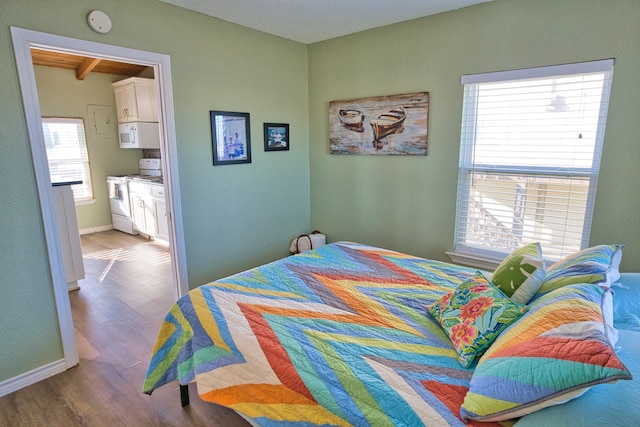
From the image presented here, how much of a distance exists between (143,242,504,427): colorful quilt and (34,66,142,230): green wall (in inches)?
195

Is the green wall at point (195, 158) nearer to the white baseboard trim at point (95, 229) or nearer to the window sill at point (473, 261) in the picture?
the window sill at point (473, 261)

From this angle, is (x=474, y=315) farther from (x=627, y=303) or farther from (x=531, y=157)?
(x=531, y=157)

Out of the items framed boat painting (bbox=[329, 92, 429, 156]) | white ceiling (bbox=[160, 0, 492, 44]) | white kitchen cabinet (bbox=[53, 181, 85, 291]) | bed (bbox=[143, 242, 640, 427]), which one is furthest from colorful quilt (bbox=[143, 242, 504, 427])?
white kitchen cabinet (bbox=[53, 181, 85, 291])

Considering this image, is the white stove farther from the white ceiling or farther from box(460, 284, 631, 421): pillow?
box(460, 284, 631, 421): pillow

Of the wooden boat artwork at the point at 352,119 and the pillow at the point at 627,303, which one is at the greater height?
the wooden boat artwork at the point at 352,119

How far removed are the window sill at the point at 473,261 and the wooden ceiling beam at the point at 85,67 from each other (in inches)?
205

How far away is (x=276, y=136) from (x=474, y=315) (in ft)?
9.02

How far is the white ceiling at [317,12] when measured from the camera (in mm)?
2771

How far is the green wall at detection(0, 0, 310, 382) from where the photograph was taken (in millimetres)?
2186

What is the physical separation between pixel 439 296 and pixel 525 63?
1.87m

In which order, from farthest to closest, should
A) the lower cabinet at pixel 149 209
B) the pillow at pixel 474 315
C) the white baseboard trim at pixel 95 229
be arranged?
the white baseboard trim at pixel 95 229 < the lower cabinet at pixel 149 209 < the pillow at pixel 474 315

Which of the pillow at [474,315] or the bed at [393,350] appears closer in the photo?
the bed at [393,350]

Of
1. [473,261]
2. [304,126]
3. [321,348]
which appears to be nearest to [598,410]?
[321,348]

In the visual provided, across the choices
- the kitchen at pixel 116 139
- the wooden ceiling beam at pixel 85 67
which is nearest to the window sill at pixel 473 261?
the kitchen at pixel 116 139
